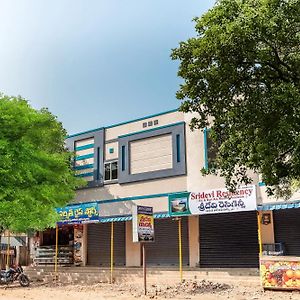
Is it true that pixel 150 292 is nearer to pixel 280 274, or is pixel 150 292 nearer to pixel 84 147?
pixel 280 274

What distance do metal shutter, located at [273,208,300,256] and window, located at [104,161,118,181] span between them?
950 cm

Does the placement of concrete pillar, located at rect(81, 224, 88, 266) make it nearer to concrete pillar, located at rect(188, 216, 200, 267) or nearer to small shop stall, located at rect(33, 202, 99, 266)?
small shop stall, located at rect(33, 202, 99, 266)

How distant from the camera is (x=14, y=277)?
938 inches

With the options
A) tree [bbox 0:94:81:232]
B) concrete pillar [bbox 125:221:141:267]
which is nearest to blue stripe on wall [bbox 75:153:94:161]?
tree [bbox 0:94:81:232]

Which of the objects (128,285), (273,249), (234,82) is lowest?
(128,285)

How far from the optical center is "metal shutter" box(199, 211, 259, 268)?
2295 cm

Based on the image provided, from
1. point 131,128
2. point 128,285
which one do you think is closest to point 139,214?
point 128,285

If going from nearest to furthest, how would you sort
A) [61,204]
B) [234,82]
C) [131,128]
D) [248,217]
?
[234,82] → [248,217] → [61,204] → [131,128]

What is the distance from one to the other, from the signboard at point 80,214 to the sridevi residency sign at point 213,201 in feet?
15.8

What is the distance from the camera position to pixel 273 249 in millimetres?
21938

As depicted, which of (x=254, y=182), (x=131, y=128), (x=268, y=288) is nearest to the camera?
(x=268, y=288)

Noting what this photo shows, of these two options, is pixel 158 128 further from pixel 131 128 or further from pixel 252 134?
pixel 252 134

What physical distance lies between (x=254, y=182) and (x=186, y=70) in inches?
365

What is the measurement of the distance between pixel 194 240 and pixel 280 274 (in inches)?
278
